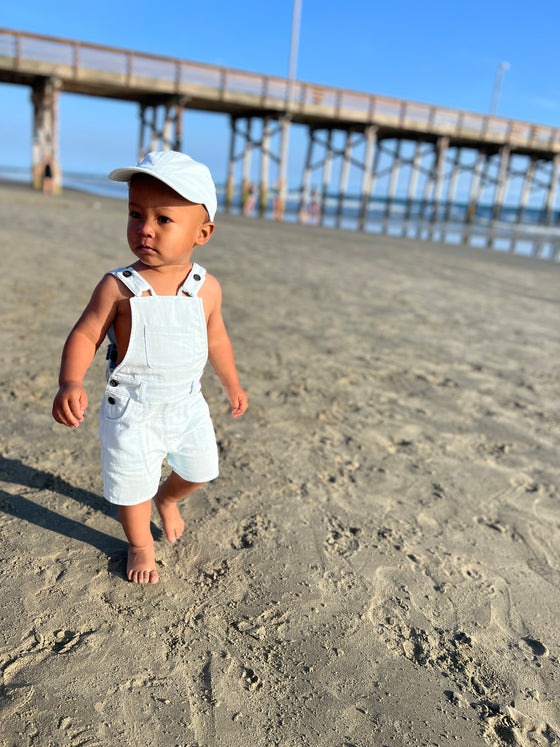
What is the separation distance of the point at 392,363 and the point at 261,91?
1739 centimetres

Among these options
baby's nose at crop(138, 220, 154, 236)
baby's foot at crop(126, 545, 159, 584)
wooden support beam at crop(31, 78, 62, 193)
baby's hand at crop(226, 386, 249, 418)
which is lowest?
baby's foot at crop(126, 545, 159, 584)

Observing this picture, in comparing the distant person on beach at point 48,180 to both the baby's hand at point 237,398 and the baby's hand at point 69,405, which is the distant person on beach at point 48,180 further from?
the baby's hand at point 69,405

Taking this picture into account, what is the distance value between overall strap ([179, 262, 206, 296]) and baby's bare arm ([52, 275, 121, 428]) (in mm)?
204

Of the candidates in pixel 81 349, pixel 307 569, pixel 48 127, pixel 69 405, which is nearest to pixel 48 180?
pixel 48 127

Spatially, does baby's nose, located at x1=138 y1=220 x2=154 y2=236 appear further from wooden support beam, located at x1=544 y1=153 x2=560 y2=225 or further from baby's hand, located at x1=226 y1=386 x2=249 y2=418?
wooden support beam, located at x1=544 y1=153 x2=560 y2=225

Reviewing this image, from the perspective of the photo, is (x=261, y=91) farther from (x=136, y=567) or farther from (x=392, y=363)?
(x=136, y=567)

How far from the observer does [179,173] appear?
153 cm

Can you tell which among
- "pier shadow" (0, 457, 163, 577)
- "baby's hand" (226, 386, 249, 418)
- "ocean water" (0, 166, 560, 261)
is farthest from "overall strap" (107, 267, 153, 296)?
"ocean water" (0, 166, 560, 261)

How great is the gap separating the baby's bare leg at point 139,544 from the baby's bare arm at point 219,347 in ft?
1.48

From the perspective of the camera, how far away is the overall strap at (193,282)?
171 cm

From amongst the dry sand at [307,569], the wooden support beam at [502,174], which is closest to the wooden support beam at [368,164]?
the wooden support beam at [502,174]

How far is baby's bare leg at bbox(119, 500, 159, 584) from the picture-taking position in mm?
1773

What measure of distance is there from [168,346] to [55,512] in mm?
909

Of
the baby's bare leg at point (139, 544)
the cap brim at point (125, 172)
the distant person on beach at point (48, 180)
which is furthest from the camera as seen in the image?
the distant person on beach at point (48, 180)
